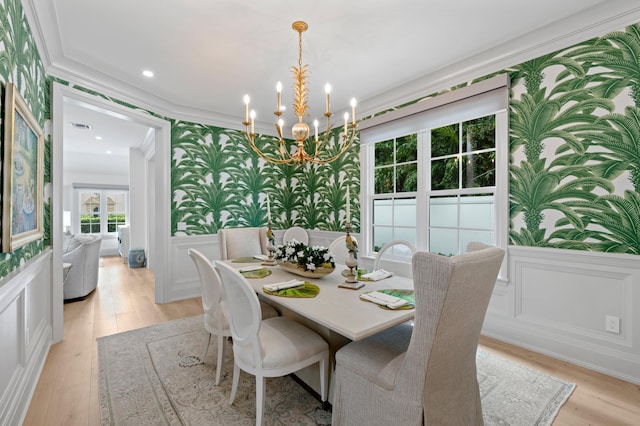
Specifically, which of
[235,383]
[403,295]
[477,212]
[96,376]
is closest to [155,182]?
[96,376]

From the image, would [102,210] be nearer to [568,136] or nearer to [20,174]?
[20,174]

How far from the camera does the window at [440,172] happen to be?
2.69 meters

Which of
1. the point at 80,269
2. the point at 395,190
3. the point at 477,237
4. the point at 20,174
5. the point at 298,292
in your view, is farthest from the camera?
the point at 80,269

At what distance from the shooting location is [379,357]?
1.43 metres

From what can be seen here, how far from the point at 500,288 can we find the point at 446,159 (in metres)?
1.37

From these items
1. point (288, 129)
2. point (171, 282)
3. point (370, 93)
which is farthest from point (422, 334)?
point (288, 129)

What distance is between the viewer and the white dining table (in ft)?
4.42

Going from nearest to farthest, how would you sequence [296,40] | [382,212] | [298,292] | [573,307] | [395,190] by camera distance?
[298,292], [573,307], [296,40], [395,190], [382,212]

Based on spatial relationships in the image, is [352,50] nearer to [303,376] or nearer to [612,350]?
[303,376]

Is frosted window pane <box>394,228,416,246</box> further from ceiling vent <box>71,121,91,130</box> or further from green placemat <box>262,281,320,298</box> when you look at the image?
ceiling vent <box>71,121,91,130</box>

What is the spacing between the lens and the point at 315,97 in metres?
3.62

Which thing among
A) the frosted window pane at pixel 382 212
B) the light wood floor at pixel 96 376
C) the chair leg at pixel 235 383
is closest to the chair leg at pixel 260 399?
the chair leg at pixel 235 383

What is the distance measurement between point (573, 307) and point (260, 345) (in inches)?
94.7

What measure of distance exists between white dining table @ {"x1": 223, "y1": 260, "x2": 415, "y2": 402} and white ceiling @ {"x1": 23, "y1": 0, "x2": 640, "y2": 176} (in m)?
1.91
